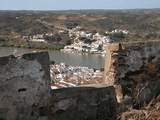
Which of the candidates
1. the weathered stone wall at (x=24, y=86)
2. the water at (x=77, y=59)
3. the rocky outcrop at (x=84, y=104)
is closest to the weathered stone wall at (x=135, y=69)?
the rocky outcrop at (x=84, y=104)

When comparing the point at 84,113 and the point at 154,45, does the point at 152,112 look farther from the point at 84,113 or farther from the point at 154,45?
the point at 154,45

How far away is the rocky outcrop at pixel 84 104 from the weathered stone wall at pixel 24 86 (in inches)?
9.2

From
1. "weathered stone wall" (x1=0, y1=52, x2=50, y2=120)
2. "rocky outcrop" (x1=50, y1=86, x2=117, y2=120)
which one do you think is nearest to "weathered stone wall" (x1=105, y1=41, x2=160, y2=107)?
"rocky outcrop" (x1=50, y1=86, x2=117, y2=120)

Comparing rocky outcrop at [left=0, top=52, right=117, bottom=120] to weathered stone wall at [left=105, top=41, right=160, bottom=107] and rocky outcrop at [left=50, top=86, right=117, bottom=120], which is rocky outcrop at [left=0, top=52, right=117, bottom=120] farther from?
weathered stone wall at [left=105, top=41, right=160, bottom=107]

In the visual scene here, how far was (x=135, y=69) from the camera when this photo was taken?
6.16 meters

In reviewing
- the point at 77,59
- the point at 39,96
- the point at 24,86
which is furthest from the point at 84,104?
the point at 77,59

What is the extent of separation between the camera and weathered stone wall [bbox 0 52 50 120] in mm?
4723

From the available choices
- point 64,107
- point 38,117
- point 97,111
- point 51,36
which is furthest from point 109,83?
point 51,36

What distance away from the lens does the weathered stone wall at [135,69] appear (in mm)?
6012

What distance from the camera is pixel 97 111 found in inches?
222

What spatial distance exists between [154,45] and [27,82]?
2190 millimetres

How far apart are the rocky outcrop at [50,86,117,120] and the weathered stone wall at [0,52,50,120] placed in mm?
234

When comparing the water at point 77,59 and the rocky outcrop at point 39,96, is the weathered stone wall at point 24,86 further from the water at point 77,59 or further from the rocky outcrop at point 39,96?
the water at point 77,59

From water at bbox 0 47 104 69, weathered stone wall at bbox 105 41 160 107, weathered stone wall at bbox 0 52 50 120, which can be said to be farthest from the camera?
water at bbox 0 47 104 69
